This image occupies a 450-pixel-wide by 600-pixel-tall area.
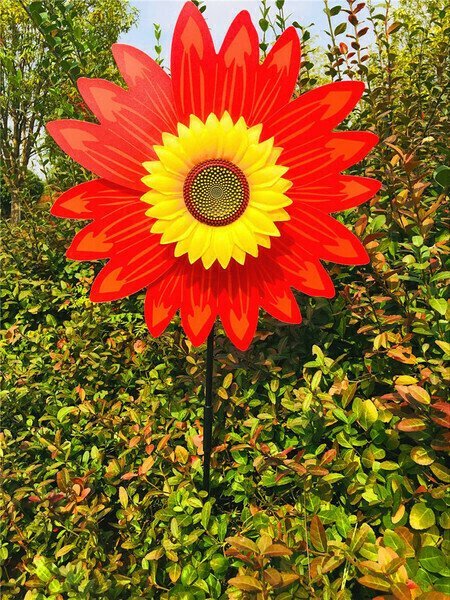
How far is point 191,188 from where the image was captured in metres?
0.78

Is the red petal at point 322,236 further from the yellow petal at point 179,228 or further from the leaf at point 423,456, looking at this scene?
the leaf at point 423,456

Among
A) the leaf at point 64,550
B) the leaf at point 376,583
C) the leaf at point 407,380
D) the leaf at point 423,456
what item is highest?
the leaf at point 407,380

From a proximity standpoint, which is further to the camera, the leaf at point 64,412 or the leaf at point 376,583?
the leaf at point 64,412

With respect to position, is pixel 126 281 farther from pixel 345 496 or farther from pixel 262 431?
pixel 345 496

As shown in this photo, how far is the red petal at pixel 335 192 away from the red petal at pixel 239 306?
0.16 m

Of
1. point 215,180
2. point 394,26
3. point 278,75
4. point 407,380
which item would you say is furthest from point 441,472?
point 394,26

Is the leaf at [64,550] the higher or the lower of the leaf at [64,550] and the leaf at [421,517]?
the lower

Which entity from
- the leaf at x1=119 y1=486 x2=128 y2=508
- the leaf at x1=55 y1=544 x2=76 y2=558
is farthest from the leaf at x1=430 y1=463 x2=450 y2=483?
the leaf at x1=55 y1=544 x2=76 y2=558

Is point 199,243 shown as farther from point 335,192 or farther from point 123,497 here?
point 123,497

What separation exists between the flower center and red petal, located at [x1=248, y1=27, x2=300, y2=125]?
10cm

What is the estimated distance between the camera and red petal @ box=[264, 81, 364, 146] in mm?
798

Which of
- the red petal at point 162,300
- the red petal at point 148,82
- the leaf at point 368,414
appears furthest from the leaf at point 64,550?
the red petal at point 148,82

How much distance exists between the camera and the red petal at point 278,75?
2.63ft

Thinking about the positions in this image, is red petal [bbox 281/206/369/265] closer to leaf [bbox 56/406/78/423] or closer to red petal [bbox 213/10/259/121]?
red petal [bbox 213/10/259/121]
